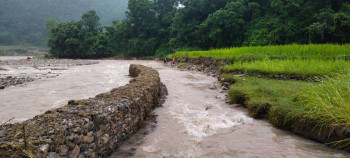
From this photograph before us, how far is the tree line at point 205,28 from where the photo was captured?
24.2 m

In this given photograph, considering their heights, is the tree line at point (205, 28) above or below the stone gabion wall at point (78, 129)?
above

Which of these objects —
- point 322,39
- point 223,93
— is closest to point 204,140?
point 223,93

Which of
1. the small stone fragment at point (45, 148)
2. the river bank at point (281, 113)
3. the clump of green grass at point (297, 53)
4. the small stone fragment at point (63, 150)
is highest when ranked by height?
the clump of green grass at point (297, 53)

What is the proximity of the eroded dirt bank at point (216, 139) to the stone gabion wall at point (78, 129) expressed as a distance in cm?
40

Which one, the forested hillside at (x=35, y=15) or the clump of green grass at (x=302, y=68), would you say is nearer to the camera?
the clump of green grass at (x=302, y=68)

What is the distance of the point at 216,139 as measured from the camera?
4.46 metres

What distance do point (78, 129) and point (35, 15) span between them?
120m

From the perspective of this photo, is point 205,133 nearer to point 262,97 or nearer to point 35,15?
point 262,97

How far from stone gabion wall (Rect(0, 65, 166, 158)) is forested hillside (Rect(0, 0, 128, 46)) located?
312ft

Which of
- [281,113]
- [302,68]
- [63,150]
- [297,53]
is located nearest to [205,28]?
[297,53]

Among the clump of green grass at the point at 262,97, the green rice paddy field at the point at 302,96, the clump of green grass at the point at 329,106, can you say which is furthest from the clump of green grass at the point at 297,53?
the clump of green grass at the point at 329,106

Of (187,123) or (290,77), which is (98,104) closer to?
(187,123)

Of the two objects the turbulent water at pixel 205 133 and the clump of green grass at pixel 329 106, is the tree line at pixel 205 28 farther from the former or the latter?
the turbulent water at pixel 205 133

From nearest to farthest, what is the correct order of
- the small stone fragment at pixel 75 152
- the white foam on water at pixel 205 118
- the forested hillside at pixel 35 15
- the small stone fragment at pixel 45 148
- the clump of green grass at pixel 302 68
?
the small stone fragment at pixel 45 148, the small stone fragment at pixel 75 152, the white foam on water at pixel 205 118, the clump of green grass at pixel 302 68, the forested hillside at pixel 35 15
